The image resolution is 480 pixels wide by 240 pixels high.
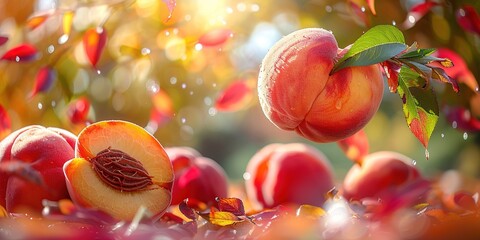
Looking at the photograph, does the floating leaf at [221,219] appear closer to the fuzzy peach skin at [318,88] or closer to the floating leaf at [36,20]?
the fuzzy peach skin at [318,88]

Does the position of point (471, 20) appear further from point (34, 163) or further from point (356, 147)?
point (34, 163)

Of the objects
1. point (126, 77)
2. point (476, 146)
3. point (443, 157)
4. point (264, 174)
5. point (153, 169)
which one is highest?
point (153, 169)

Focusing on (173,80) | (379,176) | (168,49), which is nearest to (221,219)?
(379,176)

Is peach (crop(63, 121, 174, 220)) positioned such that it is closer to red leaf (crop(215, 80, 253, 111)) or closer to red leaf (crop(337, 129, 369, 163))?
red leaf (crop(337, 129, 369, 163))

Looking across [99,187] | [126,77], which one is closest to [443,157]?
[126,77]

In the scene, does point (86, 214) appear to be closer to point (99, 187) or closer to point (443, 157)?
point (99, 187)

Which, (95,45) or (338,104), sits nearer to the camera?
(338,104)

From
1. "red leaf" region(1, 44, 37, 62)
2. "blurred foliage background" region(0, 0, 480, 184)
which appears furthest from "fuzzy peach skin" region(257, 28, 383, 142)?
"red leaf" region(1, 44, 37, 62)
